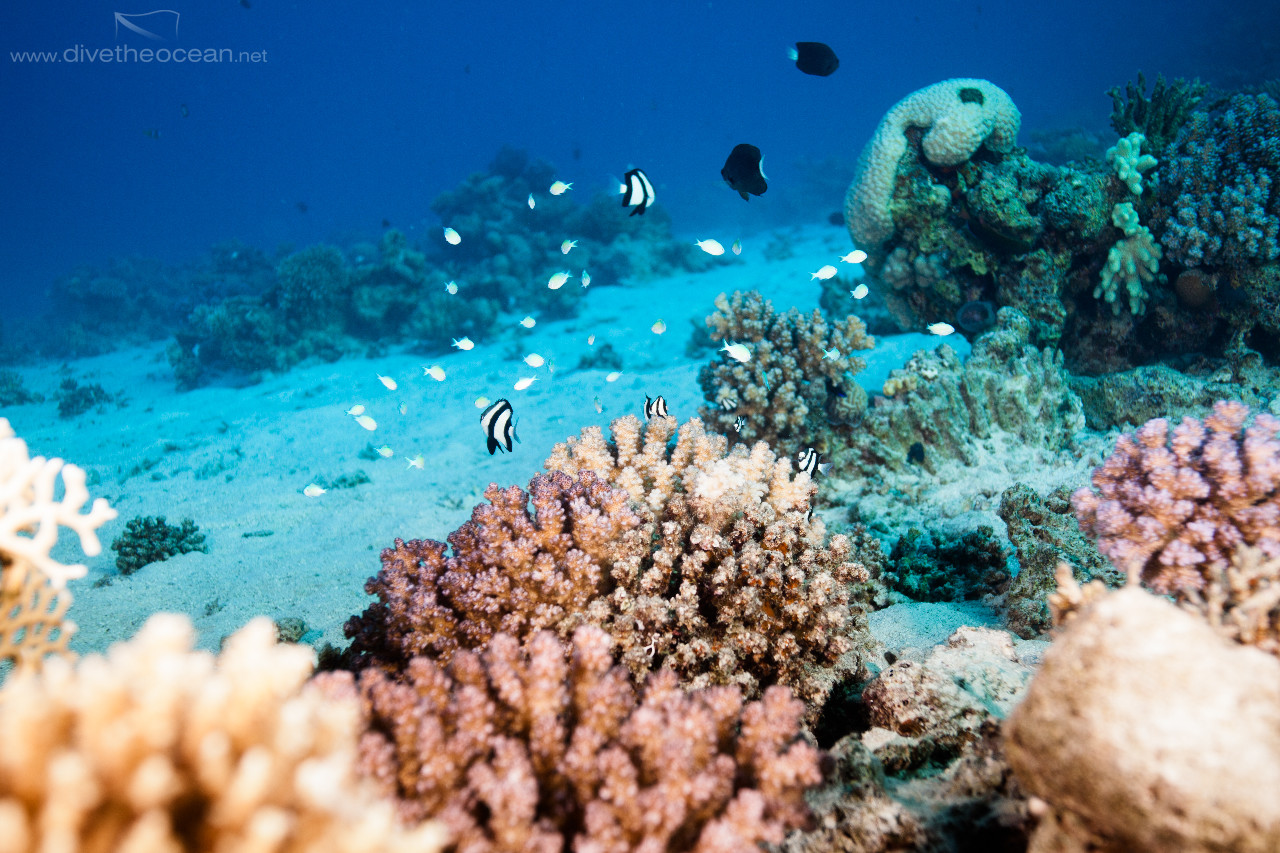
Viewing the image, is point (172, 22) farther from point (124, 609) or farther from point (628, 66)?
point (124, 609)

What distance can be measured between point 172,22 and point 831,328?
154048mm

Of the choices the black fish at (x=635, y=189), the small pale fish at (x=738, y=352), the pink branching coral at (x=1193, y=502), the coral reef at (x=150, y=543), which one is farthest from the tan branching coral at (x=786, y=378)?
the coral reef at (x=150, y=543)

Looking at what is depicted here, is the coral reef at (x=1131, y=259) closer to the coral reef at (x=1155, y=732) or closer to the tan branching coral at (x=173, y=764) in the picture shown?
the coral reef at (x=1155, y=732)

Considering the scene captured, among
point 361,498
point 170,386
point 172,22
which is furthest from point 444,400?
point 172,22

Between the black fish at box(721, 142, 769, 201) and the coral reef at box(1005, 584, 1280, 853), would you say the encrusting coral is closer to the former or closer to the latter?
the coral reef at box(1005, 584, 1280, 853)

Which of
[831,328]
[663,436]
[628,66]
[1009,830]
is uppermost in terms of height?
[628,66]

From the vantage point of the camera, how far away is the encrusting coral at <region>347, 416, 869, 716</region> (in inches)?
110

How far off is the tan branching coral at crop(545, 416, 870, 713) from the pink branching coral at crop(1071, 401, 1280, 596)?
1.27 metres

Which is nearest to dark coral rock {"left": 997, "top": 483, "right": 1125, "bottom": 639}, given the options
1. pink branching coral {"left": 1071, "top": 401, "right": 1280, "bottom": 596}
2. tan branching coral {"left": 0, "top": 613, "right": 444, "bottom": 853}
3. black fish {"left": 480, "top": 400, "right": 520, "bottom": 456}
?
pink branching coral {"left": 1071, "top": 401, "right": 1280, "bottom": 596}

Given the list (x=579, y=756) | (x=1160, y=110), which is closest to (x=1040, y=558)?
(x=579, y=756)

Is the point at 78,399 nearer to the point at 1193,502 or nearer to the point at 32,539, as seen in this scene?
the point at 32,539

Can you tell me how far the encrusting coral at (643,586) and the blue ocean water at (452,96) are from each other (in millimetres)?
23689

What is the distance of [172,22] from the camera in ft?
345

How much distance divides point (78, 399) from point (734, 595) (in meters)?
19.9
